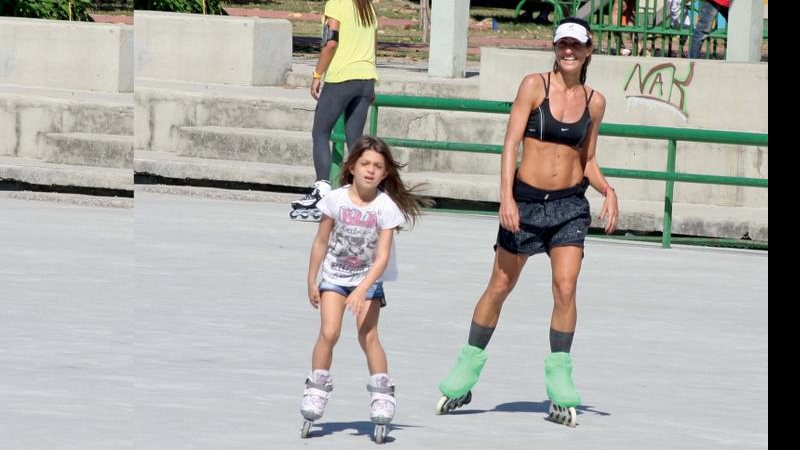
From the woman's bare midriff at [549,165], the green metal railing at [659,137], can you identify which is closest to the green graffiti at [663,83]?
the green metal railing at [659,137]

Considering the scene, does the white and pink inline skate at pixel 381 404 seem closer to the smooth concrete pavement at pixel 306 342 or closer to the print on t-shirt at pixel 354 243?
the smooth concrete pavement at pixel 306 342

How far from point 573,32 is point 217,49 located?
12019 millimetres

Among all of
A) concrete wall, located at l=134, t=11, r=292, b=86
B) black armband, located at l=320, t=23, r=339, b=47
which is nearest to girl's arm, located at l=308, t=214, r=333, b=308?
black armband, located at l=320, t=23, r=339, b=47

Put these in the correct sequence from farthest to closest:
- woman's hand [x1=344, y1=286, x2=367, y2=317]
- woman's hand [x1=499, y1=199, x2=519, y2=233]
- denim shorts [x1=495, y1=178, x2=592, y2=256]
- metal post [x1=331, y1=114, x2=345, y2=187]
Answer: metal post [x1=331, y1=114, x2=345, y2=187] → denim shorts [x1=495, y1=178, x2=592, y2=256] → woman's hand [x1=499, y1=199, x2=519, y2=233] → woman's hand [x1=344, y1=286, x2=367, y2=317]

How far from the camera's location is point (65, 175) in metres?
15.5

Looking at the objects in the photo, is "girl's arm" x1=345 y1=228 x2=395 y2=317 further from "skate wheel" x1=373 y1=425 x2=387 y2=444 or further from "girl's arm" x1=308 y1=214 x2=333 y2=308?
"skate wheel" x1=373 y1=425 x2=387 y2=444

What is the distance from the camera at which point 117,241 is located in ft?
41.9

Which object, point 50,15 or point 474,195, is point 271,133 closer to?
point 474,195

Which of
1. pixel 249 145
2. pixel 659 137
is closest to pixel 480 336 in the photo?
pixel 659 137

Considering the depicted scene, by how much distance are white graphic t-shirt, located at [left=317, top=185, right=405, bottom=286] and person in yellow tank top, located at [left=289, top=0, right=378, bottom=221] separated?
6156 mm

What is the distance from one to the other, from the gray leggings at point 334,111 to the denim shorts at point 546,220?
5.69 metres

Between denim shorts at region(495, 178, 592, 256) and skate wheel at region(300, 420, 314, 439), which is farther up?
denim shorts at region(495, 178, 592, 256)

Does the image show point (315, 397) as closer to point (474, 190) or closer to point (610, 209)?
point (610, 209)

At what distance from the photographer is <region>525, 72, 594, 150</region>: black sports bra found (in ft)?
25.0
